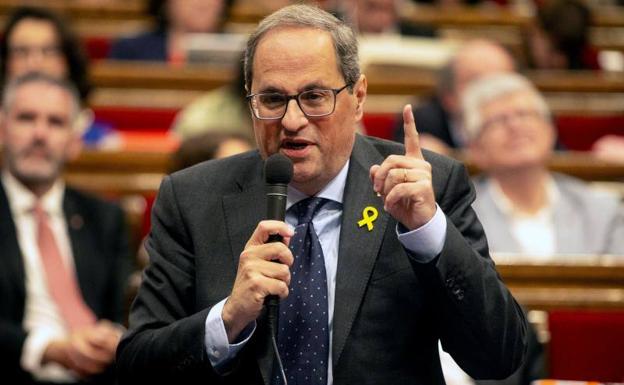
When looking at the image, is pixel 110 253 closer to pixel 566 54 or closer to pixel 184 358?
pixel 184 358

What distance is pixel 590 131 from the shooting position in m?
4.22

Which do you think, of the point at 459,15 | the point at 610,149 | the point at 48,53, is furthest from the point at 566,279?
the point at 459,15

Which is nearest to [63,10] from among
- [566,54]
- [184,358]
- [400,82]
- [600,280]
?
[400,82]

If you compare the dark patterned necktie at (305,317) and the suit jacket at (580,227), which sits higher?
the dark patterned necktie at (305,317)

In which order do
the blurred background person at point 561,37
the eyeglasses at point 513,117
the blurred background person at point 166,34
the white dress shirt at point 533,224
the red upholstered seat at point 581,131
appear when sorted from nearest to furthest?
1. the white dress shirt at point 533,224
2. the eyeglasses at point 513,117
3. the red upholstered seat at point 581,131
4. the blurred background person at point 166,34
5. the blurred background person at point 561,37

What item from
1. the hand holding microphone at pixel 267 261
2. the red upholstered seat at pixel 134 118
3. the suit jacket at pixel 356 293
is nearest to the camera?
the hand holding microphone at pixel 267 261

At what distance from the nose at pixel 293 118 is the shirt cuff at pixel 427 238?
18 centimetres

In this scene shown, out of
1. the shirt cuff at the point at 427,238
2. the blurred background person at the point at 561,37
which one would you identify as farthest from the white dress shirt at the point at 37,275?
the blurred background person at the point at 561,37

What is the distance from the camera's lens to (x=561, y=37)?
180 inches

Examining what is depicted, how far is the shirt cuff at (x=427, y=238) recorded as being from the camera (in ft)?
4.89

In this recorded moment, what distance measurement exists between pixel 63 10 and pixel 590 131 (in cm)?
202

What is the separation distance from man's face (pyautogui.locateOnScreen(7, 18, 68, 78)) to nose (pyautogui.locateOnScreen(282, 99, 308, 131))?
2191 millimetres

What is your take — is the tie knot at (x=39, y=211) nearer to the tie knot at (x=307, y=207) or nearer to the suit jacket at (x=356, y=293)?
the suit jacket at (x=356, y=293)

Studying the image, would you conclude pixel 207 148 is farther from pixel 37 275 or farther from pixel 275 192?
pixel 275 192
